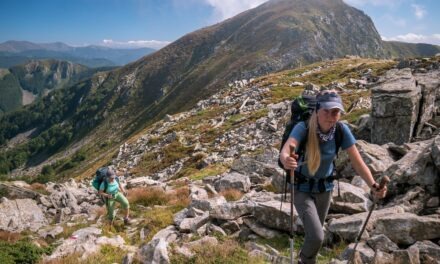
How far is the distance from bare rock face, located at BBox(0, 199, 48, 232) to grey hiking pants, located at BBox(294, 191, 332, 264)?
15176mm

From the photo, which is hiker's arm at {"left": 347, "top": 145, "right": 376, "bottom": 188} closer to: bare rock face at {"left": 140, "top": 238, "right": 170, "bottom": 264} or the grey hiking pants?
the grey hiking pants

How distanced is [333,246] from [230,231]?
305 cm

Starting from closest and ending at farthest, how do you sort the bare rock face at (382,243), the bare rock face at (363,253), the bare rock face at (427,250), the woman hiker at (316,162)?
the woman hiker at (316,162), the bare rock face at (427,250), the bare rock face at (363,253), the bare rock face at (382,243)

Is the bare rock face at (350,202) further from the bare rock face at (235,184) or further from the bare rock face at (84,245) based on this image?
the bare rock face at (235,184)

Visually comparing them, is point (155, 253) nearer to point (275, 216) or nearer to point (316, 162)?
point (275, 216)

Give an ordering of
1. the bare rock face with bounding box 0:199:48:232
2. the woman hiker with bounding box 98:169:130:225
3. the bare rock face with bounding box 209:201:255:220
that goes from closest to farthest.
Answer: the bare rock face with bounding box 209:201:255:220, the woman hiker with bounding box 98:169:130:225, the bare rock face with bounding box 0:199:48:232

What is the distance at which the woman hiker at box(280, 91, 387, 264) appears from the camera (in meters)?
5.58

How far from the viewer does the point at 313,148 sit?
5.59 meters

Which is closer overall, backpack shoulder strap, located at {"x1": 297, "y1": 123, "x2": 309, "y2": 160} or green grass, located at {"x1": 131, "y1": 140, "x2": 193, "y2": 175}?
backpack shoulder strap, located at {"x1": 297, "y1": 123, "x2": 309, "y2": 160}

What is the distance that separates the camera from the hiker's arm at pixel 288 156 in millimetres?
5152

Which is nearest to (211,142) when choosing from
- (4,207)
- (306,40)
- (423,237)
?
(4,207)

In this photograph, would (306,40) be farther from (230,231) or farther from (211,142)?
→ (230,231)

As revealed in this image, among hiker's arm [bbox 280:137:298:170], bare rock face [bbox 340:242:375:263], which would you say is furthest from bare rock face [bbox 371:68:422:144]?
hiker's arm [bbox 280:137:298:170]

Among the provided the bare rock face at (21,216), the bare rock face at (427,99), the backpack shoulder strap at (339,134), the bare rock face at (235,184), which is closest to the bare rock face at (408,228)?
the backpack shoulder strap at (339,134)
